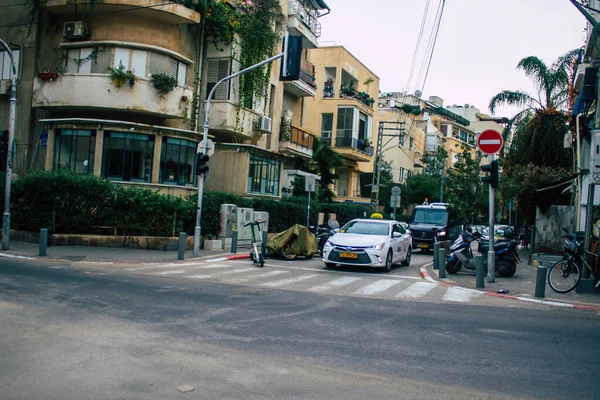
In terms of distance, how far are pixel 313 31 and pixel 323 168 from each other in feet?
28.8

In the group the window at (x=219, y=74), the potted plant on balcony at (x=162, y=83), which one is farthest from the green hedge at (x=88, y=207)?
the window at (x=219, y=74)

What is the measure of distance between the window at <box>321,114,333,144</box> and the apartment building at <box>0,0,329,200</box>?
51.9 feet

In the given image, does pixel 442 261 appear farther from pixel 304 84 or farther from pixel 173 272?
pixel 304 84

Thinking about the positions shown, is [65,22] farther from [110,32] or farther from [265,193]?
[265,193]

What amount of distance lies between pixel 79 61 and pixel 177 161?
568 centimetres

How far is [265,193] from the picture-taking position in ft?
97.3

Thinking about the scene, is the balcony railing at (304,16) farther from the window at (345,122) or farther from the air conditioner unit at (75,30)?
the air conditioner unit at (75,30)

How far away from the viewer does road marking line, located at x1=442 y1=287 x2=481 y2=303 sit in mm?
11695

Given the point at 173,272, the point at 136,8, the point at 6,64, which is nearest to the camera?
the point at 173,272

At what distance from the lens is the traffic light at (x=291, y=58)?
615 inches

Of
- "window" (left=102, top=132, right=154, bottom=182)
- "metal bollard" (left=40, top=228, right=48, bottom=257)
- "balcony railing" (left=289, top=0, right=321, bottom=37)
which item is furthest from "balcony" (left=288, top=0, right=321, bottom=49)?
"metal bollard" (left=40, top=228, right=48, bottom=257)

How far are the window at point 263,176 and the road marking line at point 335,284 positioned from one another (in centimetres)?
1408

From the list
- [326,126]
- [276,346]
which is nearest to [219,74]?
[326,126]

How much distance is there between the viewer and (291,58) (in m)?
15.7
